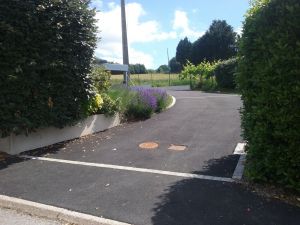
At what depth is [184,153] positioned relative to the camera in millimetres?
8188

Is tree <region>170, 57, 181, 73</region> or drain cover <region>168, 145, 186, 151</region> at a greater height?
tree <region>170, 57, 181, 73</region>

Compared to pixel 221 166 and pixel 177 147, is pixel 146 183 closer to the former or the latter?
pixel 221 166

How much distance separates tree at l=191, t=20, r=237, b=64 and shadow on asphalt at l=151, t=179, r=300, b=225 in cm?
5487

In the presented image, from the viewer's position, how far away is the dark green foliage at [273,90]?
526 centimetres

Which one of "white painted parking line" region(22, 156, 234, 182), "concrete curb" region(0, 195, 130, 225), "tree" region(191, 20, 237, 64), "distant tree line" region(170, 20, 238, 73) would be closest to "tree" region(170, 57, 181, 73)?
"distant tree line" region(170, 20, 238, 73)

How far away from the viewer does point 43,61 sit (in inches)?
332

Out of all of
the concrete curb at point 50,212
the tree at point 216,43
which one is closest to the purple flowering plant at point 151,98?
the concrete curb at point 50,212

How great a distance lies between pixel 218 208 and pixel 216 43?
57.3m

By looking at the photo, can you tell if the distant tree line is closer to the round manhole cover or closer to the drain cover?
the round manhole cover

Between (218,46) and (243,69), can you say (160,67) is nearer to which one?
(218,46)

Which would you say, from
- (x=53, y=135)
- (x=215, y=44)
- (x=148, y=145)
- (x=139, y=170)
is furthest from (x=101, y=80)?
(x=215, y=44)

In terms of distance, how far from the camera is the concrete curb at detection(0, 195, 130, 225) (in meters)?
4.76

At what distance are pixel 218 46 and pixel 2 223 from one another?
5829 cm

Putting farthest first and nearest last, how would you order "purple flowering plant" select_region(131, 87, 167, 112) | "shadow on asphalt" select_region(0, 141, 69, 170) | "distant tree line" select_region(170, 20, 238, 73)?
"distant tree line" select_region(170, 20, 238, 73), "purple flowering plant" select_region(131, 87, 167, 112), "shadow on asphalt" select_region(0, 141, 69, 170)
